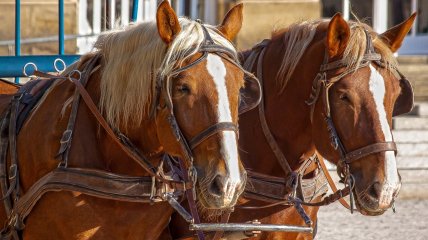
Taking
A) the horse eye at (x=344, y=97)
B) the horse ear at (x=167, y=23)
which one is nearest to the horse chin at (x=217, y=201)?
the horse ear at (x=167, y=23)

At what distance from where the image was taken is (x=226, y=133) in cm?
430

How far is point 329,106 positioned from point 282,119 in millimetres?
378

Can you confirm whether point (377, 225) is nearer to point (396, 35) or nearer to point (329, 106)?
point (396, 35)

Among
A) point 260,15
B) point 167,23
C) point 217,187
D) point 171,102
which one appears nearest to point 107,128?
point 171,102

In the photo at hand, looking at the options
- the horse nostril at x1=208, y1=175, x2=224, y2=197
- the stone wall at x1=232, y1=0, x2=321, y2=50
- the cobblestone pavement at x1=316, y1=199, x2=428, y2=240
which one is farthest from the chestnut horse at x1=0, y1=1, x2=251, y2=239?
the stone wall at x1=232, y1=0, x2=321, y2=50

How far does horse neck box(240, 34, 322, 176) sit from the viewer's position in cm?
532

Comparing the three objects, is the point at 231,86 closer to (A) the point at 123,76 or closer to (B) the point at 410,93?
(A) the point at 123,76

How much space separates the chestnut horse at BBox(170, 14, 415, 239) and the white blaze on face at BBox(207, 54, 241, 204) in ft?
2.55

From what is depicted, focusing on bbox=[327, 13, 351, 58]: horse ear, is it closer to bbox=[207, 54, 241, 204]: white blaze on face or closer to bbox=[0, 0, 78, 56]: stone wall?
bbox=[207, 54, 241, 204]: white blaze on face

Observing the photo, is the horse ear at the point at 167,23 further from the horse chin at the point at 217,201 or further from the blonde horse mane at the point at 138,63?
the horse chin at the point at 217,201

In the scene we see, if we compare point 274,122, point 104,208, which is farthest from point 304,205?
point 104,208

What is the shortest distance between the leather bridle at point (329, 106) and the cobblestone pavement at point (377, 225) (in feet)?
11.3

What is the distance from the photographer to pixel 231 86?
4.43 meters

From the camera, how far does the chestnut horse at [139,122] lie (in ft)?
14.2
